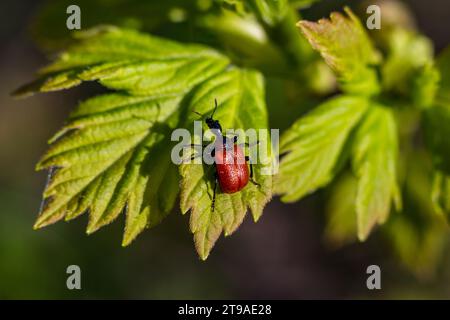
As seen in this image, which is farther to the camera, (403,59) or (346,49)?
(403,59)

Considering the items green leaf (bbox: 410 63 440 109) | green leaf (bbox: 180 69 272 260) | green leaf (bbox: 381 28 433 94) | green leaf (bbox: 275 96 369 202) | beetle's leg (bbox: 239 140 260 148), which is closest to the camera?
green leaf (bbox: 180 69 272 260)

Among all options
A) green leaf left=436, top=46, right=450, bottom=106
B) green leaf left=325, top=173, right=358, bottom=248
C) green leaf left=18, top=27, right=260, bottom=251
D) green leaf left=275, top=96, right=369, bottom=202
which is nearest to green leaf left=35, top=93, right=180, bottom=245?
green leaf left=18, top=27, right=260, bottom=251

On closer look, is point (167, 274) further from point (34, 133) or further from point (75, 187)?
point (75, 187)

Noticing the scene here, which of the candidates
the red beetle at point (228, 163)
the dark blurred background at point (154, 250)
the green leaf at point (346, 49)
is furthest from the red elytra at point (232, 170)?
the dark blurred background at point (154, 250)

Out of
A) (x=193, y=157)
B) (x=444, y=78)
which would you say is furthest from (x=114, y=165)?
(x=444, y=78)

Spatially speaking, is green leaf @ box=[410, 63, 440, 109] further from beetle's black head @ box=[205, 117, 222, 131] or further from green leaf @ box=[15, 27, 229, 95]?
Answer: beetle's black head @ box=[205, 117, 222, 131]

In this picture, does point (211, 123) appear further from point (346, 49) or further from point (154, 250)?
point (154, 250)
